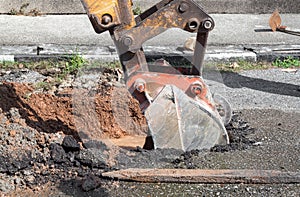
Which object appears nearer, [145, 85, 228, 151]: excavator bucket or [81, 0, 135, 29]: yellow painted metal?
[81, 0, 135, 29]: yellow painted metal

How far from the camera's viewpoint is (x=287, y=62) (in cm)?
719

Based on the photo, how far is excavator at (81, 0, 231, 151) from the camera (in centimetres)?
393

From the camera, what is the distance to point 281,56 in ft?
23.7

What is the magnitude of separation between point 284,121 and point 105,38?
314cm

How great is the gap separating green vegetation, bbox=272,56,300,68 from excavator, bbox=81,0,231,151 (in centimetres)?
312

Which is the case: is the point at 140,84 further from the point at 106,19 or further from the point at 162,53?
the point at 162,53

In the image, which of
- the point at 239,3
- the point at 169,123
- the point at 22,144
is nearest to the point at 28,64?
the point at 22,144

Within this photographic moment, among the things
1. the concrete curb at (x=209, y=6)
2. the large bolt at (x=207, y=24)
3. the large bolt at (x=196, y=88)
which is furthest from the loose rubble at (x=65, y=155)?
the concrete curb at (x=209, y=6)

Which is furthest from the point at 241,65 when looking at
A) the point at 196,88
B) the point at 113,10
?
the point at 113,10

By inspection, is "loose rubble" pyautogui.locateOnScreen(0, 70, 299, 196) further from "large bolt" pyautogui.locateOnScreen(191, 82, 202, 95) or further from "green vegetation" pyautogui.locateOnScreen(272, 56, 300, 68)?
"green vegetation" pyautogui.locateOnScreen(272, 56, 300, 68)

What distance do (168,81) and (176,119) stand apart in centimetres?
27

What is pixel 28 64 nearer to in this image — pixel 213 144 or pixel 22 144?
pixel 22 144

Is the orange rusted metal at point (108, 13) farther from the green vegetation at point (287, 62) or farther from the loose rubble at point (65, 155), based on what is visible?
the green vegetation at point (287, 62)

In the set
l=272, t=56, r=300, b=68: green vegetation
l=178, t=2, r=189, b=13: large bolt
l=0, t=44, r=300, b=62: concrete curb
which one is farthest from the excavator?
l=272, t=56, r=300, b=68: green vegetation
